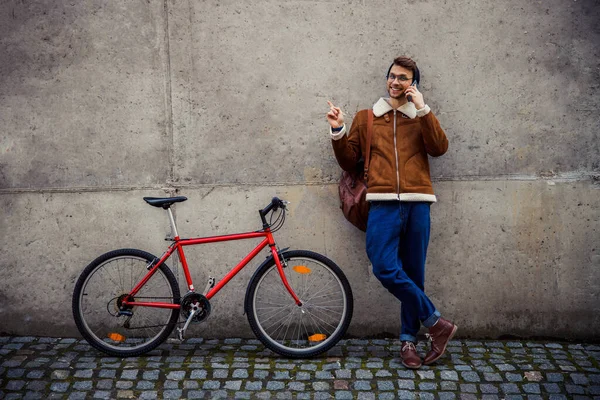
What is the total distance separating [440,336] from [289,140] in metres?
2.11

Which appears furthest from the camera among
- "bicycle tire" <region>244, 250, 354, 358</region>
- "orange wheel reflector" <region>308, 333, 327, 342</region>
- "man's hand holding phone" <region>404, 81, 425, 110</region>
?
"orange wheel reflector" <region>308, 333, 327, 342</region>

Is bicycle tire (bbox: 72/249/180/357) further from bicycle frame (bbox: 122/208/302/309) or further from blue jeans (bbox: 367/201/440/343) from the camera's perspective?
blue jeans (bbox: 367/201/440/343)

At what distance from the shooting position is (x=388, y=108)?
4.64 m

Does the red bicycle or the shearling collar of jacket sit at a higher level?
the shearling collar of jacket

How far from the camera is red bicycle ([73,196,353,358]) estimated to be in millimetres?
4773

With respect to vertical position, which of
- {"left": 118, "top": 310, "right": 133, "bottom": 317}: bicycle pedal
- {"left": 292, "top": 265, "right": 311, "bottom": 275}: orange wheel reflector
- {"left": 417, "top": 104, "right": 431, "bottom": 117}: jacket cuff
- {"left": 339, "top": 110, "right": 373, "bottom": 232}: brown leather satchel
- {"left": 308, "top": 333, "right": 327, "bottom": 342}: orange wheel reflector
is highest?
{"left": 417, "top": 104, "right": 431, "bottom": 117}: jacket cuff

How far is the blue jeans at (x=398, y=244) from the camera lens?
4539 mm

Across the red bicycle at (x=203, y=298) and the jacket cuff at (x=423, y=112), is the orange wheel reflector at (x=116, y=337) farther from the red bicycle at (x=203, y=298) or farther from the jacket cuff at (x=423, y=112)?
the jacket cuff at (x=423, y=112)

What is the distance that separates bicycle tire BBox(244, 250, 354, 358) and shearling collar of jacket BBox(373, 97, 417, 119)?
1.27m

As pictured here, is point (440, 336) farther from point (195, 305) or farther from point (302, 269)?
point (195, 305)

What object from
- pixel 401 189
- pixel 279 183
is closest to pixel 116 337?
pixel 279 183

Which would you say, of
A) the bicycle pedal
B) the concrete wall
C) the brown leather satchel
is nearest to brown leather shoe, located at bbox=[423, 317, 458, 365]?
the concrete wall

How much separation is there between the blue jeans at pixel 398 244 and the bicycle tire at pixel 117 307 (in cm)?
170

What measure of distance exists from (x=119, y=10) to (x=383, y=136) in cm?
259
